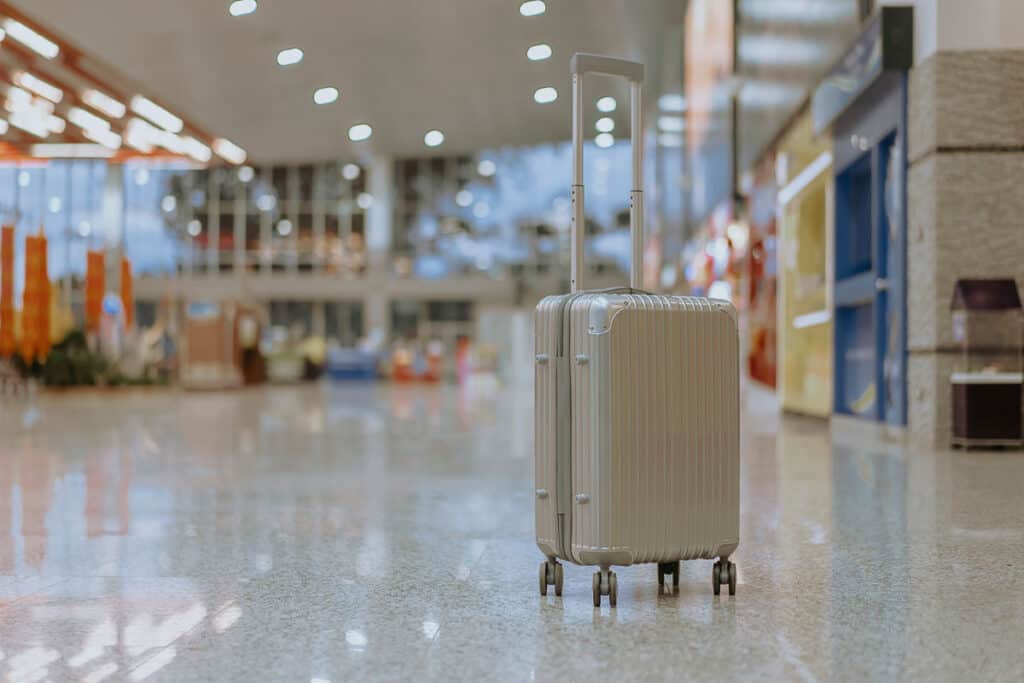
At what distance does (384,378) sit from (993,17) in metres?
32.7

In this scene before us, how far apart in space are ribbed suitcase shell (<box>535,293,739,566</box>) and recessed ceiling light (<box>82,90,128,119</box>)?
2.40m

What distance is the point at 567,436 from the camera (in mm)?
2951

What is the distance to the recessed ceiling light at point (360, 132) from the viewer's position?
325 cm

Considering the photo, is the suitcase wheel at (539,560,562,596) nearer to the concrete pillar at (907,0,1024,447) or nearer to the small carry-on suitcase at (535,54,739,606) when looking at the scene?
the small carry-on suitcase at (535,54,739,606)

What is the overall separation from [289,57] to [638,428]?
1327 mm

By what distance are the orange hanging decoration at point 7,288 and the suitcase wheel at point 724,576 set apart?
1639cm

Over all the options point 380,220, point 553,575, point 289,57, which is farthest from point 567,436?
point 380,220

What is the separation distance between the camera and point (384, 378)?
132ft

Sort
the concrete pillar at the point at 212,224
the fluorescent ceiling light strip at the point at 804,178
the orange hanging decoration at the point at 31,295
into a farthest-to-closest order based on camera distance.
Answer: the concrete pillar at the point at 212,224 < the orange hanging decoration at the point at 31,295 < the fluorescent ceiling light strip at the point at 804,178

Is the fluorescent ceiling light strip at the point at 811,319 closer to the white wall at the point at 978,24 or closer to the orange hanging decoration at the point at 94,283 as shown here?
the white wall at the point at 978,24

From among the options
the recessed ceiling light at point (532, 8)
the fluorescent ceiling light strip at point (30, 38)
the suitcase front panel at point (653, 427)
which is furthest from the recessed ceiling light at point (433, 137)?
the fluorescent ceiling light strip at point (30, 38)

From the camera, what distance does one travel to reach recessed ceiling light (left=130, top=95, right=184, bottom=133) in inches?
156

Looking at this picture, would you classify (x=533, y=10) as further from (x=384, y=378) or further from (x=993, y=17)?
(x=384, y=378)

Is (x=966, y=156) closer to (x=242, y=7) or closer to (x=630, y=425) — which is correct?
(x=630, y=425)
